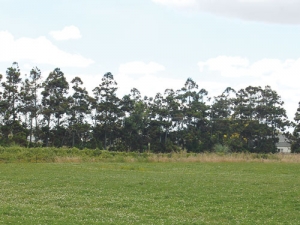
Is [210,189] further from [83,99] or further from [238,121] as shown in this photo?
[238,121]

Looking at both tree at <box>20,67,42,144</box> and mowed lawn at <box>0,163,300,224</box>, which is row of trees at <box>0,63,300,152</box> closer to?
tree at <box>20,67,42,144</box>

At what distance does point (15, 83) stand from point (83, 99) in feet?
40.8

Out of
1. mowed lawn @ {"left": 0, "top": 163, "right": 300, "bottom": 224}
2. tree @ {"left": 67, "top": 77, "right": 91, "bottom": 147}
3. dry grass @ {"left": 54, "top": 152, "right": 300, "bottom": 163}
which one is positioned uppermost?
tree @ {"left": 67, "top": 77, "right": 91, "bottom": 147}

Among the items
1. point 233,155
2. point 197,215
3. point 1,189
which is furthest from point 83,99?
point 197,215

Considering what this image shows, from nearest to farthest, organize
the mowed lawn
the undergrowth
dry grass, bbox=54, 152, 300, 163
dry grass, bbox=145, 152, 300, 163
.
Answer: 1. the mowed lawn
2. the undergrowth
3. dry grass, bbox=54, 152, 300, 163
4. dry grass, bbox=145, 152, 300, 163

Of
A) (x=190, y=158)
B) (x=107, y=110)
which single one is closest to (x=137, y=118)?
(x=107, y=110)

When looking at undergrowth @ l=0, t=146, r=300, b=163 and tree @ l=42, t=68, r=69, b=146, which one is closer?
undergrowth @ l=0, t=146, r=300, b=163

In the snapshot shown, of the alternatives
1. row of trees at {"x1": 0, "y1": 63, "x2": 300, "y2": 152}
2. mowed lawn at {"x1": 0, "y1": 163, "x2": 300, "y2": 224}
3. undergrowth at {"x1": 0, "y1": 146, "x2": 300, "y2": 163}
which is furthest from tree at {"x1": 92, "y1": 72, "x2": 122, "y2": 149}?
mowed lawn at {"x1": 0, "y1": 163, "x2": 300, "y2": 224}

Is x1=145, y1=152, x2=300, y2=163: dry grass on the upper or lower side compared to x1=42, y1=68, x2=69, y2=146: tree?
lower

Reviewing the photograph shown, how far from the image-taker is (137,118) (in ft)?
264

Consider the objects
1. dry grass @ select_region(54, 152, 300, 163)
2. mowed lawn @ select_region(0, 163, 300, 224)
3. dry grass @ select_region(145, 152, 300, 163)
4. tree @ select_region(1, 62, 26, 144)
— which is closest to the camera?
mowed lawn @ select_region(0, 163, 300, 224)

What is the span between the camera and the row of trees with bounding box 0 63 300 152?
242ft

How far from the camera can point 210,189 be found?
2278 cm

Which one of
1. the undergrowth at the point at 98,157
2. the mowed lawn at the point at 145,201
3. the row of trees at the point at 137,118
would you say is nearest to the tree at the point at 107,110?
the row of trees at the point at 137,118
